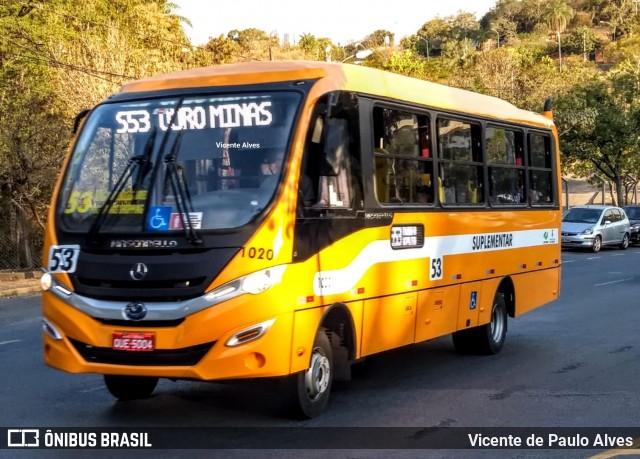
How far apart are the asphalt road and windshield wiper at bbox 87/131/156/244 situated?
1614mm

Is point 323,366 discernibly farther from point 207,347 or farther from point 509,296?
point 509,296

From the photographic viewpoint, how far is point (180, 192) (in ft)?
24.2

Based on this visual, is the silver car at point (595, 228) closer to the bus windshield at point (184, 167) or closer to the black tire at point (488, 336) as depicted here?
the black tire at point (488, 336)

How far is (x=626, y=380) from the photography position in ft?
31.5

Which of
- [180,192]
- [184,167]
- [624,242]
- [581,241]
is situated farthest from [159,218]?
[624,242]

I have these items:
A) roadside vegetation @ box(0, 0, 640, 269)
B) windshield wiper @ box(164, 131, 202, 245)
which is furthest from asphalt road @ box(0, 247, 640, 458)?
roadside vegetation @ box(0, 0, 640, 269)

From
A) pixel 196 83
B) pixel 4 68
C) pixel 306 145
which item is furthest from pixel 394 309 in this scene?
pixel 4 68

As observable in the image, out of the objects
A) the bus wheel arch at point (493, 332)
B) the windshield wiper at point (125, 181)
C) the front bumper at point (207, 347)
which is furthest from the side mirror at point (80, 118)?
the bus wheel arch at point (493, 332)

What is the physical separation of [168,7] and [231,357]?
43.0m

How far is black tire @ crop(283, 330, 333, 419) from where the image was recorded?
750 centimetres

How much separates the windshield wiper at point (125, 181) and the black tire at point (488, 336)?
206 inches

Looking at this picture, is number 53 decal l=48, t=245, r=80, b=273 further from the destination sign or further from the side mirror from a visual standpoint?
the side mirror

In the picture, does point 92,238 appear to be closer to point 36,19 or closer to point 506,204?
point 506,204

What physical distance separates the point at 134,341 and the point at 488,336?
5.47m
